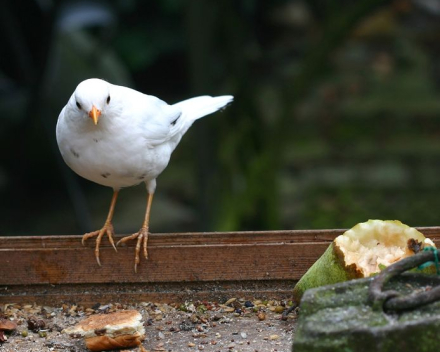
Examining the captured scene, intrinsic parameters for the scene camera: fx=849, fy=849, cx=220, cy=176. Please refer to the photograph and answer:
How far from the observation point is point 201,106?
4078 mm

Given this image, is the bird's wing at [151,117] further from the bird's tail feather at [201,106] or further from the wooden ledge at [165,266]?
the wooden ledge at [165,266]

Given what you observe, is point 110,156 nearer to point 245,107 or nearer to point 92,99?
point 92,99

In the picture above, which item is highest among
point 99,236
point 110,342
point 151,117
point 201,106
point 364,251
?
point 201,106

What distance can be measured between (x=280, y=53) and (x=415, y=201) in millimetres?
2976

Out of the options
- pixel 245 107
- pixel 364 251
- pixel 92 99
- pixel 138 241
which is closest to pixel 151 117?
pixel 92 99

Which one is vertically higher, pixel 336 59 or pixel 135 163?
pixel 336 59

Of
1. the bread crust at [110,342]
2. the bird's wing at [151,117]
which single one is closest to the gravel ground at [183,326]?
the bread crust at [110,342]

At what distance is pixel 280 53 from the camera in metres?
10.1

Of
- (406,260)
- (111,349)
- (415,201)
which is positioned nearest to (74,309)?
(111,349)

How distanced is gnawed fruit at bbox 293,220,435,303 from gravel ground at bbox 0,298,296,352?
0.24 metres

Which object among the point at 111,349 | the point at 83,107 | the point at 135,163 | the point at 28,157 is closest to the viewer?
the point at 111,349

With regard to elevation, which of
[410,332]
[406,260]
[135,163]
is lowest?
[410,332]

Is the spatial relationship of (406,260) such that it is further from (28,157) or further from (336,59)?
(336,59)

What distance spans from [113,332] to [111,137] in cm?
80
